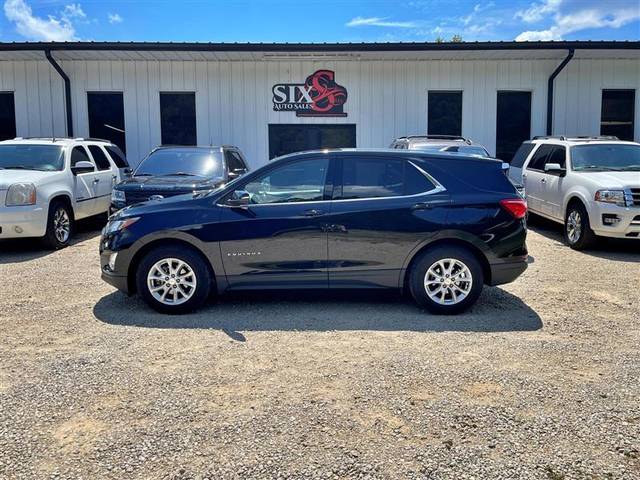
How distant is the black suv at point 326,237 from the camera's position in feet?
19.7

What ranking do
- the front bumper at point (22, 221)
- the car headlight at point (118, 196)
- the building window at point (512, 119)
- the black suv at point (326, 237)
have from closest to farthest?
the black suv at point (326, 237)
the front bumper at point (22, 221)
the car headlight at point (118, 196)
the building window at point (512, 119)

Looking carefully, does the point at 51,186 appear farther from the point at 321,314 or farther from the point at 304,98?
the point at 304,98

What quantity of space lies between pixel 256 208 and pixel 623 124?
45.1ft

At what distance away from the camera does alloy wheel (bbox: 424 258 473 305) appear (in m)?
6.05

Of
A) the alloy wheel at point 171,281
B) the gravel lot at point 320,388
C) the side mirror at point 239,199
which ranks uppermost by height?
the side mirror at point 239,199

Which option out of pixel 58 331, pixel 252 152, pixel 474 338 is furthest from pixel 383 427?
pixel 252 152

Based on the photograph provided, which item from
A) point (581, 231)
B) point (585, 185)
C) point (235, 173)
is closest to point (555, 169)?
point (585, 185)

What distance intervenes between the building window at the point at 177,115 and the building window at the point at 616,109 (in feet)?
36.0

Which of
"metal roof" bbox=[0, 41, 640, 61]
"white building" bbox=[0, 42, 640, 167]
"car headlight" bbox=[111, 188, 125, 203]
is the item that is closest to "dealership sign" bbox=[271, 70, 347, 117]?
"white building" bbox=[0, 42, 640, 167]

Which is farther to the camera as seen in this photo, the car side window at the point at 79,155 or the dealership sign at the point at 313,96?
the dealership sign at the point at 313,96

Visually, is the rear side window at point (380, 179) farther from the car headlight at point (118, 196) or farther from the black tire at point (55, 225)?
the black tire at point (55, 225)

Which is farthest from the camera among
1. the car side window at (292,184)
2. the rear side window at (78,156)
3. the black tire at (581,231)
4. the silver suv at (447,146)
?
the rear side window at (78,156)

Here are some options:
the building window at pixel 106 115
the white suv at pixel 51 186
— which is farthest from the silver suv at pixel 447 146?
the building window at pixel 106 115

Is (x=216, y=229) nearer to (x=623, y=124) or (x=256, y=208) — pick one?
(x=256, y=208)
